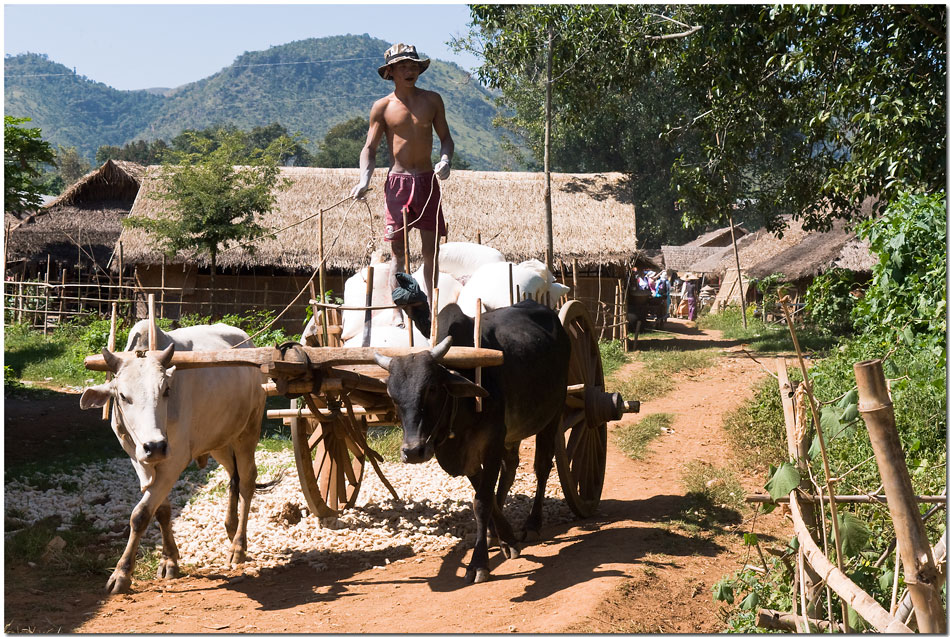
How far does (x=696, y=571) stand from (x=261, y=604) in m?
2.44

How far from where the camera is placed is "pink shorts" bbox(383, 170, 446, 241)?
5.61m

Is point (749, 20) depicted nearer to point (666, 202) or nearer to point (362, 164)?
point (362, 164)

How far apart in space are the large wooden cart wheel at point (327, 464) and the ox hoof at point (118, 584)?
1311mm

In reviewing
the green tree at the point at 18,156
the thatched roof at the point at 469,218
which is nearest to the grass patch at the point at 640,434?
the green tree at the point at 18,156

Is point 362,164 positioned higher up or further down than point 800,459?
higher up

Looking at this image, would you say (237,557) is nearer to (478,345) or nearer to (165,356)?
(165,356)

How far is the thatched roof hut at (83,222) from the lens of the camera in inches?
898

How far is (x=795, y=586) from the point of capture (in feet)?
10.5

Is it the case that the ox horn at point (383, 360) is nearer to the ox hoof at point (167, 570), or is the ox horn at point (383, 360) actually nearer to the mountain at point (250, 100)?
the ox hoof at point (167, 570)

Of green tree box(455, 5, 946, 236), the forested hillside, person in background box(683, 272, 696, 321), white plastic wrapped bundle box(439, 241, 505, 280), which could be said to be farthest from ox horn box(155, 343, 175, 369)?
the forested hillside

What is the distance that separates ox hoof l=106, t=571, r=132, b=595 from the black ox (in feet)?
5.99

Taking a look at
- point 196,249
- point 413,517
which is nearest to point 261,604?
point 413,517

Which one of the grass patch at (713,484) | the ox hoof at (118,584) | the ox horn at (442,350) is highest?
the ox horn at (442,350)

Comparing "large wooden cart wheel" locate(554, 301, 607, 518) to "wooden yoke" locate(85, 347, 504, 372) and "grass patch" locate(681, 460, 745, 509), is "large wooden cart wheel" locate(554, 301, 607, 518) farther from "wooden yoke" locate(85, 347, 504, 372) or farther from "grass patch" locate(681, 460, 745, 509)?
"wooden yoke" locate(85, 347, 504, 372)
